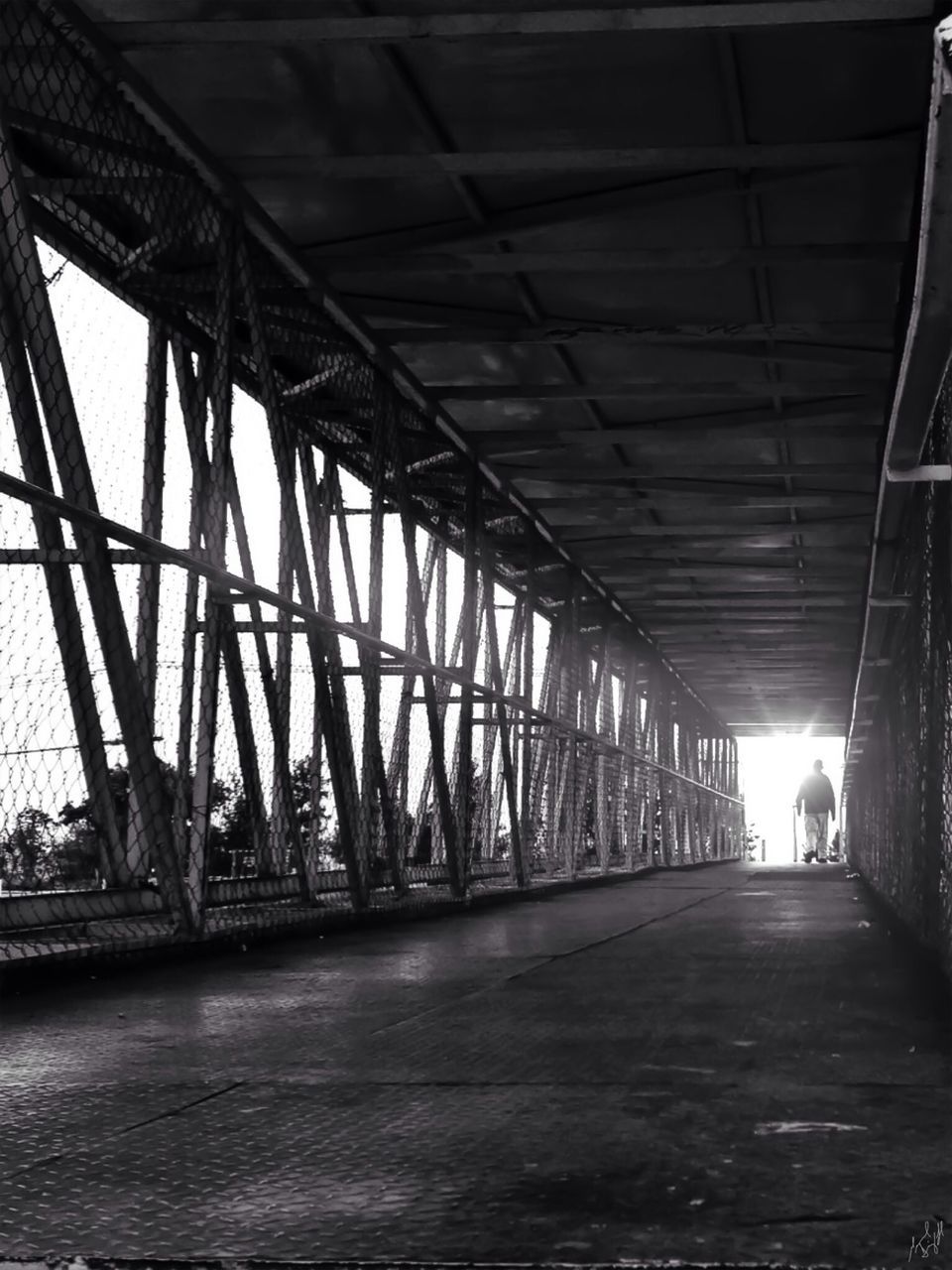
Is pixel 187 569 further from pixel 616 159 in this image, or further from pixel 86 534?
pixel 616 159

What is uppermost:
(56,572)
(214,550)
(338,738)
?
(214,550)

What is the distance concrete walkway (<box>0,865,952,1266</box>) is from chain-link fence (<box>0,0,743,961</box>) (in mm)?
885

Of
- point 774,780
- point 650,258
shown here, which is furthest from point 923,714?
point 774,780

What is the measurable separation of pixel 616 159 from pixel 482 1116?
550 centimetres

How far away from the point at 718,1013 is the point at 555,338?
21.3 feet

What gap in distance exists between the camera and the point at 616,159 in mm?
7109

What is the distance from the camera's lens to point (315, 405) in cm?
1008

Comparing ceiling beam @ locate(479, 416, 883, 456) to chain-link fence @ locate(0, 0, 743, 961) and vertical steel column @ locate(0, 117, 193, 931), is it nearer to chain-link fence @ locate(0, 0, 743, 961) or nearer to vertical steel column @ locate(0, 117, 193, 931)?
chain-link fence @ locate(0, 0, 743, 961)

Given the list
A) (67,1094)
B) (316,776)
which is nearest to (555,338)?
(316,776)

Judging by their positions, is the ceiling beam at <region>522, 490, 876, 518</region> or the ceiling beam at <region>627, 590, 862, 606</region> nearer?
the ceiling beam at <region>522, 490, 876, 518</region>

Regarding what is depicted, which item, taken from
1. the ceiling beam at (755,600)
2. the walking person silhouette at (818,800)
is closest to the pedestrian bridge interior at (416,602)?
the ceiling beam at (755,600)

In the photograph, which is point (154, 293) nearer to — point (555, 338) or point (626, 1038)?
point (555, 338)

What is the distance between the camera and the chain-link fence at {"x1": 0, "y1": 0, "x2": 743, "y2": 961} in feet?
17.9
